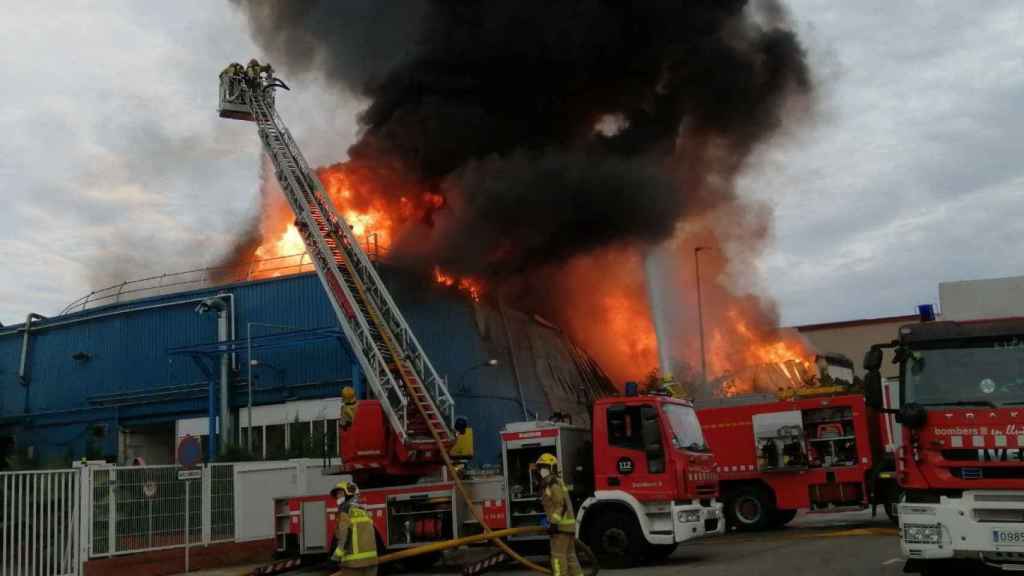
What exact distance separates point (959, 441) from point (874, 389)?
932 millimetres

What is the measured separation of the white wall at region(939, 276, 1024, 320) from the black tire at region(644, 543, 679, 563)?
5125 millimetres

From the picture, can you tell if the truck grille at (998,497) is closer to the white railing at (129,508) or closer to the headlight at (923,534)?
the headlight at (923,534)

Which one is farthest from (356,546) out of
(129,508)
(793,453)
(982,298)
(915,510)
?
(793,453)

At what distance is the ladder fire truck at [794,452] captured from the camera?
18.2m

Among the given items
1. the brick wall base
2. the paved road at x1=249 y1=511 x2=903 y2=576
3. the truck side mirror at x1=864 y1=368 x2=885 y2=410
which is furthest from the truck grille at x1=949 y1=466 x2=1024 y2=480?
the brick wall base

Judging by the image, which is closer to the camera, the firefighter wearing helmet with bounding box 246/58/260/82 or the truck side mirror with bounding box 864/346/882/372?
the truck side mirror with bounding box 864/346/882/372

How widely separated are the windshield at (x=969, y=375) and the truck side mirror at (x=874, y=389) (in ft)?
1.07

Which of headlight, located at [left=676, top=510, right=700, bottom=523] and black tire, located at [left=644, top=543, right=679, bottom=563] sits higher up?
headlight, located at [left=676, top=510, right=700, bottom=523]

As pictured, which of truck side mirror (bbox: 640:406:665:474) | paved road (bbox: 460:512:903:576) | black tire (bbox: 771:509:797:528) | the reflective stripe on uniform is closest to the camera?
the reflective stripe on uniform

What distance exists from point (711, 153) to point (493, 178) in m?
7.57

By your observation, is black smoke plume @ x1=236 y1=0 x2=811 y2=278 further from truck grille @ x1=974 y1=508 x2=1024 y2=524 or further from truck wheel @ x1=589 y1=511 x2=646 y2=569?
truck grille @ x1=974 y1=508 x2=1024 y2=524

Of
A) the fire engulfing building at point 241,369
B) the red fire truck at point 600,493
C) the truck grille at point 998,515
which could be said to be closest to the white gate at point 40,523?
the red fire truck at point 600,493

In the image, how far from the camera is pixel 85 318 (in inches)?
1432

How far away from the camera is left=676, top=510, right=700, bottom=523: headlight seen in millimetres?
13477
